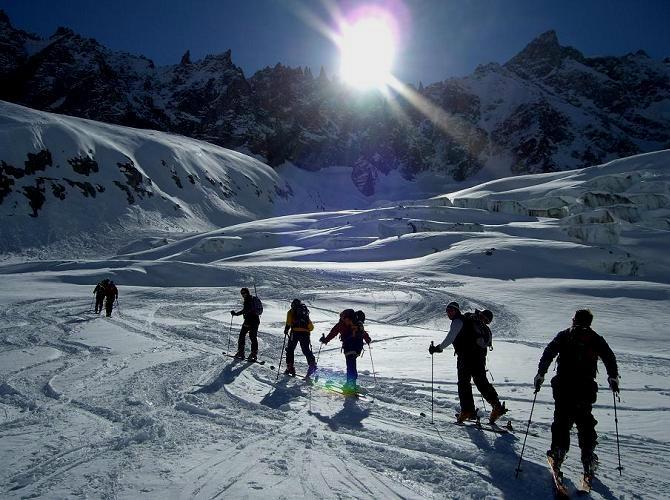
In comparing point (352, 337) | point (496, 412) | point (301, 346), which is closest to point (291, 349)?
point (301, 346)

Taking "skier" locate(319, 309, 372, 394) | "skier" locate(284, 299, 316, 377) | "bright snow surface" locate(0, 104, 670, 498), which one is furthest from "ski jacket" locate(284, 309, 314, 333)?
"bright snow surface" locate(0, 104, 670, 498)

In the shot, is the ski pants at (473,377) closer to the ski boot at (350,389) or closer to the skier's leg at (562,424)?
the skier's leg at (562,424)

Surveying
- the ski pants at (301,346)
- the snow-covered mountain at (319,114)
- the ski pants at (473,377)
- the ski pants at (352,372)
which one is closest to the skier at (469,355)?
the ski pants at (473,377)

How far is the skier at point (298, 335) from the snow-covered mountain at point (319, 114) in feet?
469

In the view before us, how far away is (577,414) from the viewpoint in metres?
5.41

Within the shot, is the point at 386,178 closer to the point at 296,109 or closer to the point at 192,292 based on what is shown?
the point at 296,109

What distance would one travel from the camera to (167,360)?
11000 mm

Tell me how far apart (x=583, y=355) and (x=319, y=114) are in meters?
173

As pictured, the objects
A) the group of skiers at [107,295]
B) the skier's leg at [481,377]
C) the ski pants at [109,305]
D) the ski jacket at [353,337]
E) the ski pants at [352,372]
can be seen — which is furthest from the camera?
the group of skiers at [107,295]

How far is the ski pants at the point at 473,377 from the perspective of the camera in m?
7.15

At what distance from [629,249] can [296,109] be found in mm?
146380

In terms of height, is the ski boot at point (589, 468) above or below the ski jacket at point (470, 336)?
below

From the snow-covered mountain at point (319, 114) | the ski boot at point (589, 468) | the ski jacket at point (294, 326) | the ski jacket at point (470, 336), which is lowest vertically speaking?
the ski boot at point (589, 468)

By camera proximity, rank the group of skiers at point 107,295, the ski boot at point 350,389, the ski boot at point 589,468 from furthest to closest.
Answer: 1. the group of skiers at point 107,295
2. the ski boot at point 350,389
3. the ski boot at point 589,468
